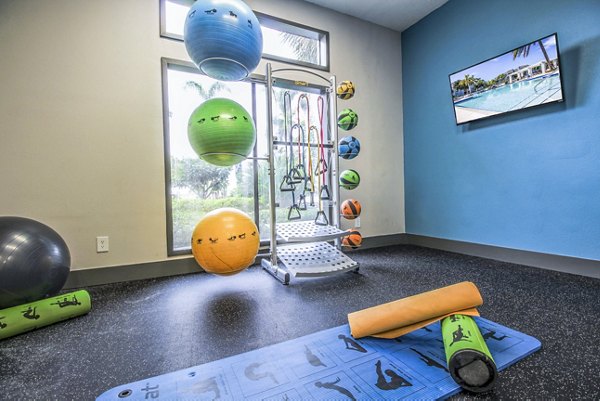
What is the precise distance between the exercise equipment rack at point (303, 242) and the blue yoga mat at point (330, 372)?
0.96 m

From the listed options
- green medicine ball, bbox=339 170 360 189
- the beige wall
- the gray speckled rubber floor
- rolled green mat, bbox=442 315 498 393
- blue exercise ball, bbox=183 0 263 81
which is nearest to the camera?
rolled green mat, bbox=442 315 498 393

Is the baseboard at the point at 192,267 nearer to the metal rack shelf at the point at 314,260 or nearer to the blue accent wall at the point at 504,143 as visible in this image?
the blue accent wall at the point at 504,143

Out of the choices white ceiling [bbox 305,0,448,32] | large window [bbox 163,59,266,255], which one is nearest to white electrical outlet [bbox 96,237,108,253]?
large window [bbox 163,59,266,255]

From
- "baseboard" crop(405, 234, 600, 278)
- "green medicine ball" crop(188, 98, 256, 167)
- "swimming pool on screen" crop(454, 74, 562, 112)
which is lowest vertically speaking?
"baseboard" crop(405, 234, 600, 278)

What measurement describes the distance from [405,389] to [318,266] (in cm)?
140

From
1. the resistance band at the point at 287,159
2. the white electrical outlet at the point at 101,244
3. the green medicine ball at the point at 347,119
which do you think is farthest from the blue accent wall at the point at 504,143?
the white electrical outlet at the point at 101,244

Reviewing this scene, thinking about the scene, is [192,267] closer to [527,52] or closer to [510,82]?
[510,82]

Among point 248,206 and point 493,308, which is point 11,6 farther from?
point 493,308

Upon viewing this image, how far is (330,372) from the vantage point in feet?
3.59

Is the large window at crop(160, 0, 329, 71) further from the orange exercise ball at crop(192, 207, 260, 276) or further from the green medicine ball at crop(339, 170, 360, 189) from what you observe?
the orange exercise ball at crop(192, 207, 260, 276)

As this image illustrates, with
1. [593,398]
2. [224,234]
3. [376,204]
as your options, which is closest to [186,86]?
[224,234]

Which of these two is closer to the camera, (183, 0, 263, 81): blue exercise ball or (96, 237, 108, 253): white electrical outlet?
(183, 0, 263, 81): blue exercise ball

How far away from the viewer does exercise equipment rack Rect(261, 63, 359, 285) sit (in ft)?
7.66

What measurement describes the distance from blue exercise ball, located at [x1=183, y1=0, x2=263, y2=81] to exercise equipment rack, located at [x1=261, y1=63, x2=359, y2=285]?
2.19 feet
